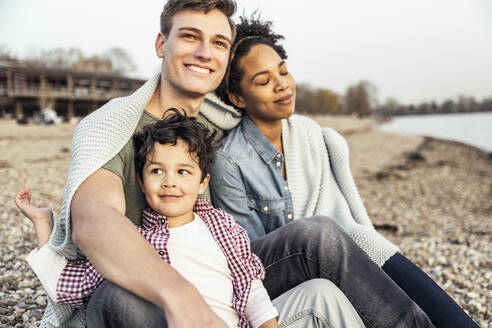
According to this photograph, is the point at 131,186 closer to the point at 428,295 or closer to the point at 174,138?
the point at 174,138

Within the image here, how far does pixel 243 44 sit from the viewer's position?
3.30 meters

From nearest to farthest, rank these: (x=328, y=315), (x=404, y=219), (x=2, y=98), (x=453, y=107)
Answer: (x=328, y=315)
(x=404, y=219)
(x=2, y=98)
(x=453, y=107)

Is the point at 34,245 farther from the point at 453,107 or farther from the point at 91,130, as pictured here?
the point at 453,107

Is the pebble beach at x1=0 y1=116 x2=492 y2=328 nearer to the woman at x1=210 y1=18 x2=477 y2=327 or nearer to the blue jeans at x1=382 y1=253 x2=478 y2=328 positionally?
the blue jeans at x1=382 y1=253 x2=478 y2=328

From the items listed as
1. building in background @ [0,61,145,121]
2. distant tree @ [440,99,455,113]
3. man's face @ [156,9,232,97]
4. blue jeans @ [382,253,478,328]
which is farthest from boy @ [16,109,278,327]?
distant tree @ [440,99,455,113]

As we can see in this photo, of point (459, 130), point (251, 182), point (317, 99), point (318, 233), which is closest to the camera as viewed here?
point (318, 233)

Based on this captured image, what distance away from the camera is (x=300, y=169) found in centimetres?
332

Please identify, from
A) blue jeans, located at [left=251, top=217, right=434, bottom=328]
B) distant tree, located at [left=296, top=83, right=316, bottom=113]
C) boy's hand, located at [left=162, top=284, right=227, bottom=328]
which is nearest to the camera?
boy's hand, located at [left=162, top=284, right=227, bottom=328]

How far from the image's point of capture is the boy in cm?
200

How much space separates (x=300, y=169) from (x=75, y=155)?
1792 millimetres

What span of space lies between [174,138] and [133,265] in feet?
2.77

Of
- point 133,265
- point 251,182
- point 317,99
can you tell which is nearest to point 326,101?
point 317,99

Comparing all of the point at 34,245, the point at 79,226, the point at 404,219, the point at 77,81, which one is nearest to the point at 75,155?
the point at 79,226

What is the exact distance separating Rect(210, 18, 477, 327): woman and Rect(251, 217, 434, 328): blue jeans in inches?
18.6
